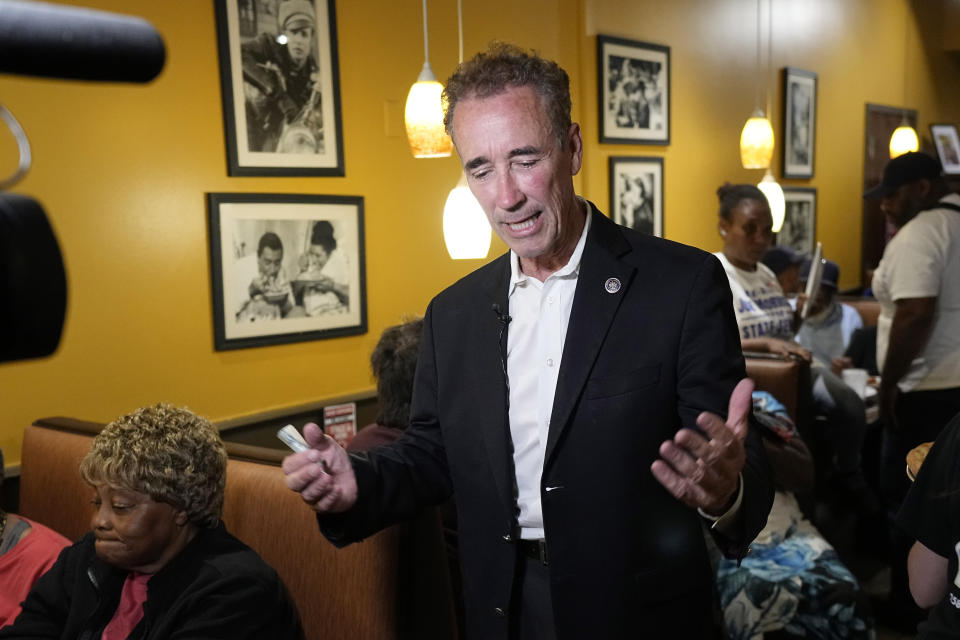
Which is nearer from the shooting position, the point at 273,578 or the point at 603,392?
the point at 603,392

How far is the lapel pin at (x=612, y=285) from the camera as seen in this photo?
1.41m

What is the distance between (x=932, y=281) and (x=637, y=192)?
7.31ft

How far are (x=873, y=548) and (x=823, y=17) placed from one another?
482 centimetres

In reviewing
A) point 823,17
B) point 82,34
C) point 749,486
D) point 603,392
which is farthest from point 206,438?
point 823,17

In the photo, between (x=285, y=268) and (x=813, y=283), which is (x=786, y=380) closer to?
(x=813, y=283)

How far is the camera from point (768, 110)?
671cm

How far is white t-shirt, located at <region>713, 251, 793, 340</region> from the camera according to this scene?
3.68 metres

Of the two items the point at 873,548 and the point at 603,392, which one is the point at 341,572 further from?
the point at 873,548

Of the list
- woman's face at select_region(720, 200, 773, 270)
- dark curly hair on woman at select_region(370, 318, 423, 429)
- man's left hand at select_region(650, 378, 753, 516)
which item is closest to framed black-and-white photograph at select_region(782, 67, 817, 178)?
woman's face at select_region(720, 200, 773, 270)

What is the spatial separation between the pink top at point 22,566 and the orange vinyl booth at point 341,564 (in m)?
0.45

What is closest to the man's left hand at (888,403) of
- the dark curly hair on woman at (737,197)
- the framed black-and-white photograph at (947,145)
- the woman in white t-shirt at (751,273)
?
the woman in white t-shirt at (751,273)

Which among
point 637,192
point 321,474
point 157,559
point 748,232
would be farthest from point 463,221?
point 637,192

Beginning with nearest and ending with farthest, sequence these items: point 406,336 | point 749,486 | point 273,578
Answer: point 749,486 → point 273,578 → point 406,336

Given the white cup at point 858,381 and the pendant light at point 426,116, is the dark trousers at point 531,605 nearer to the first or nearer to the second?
the pendant light at point 426,116
